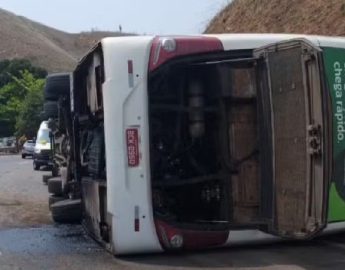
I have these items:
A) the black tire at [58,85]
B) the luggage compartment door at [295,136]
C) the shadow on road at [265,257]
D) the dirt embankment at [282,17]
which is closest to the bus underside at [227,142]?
the luggage compartment door at [295,136]

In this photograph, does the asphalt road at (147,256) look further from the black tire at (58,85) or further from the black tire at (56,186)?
the black tire at (58,85)

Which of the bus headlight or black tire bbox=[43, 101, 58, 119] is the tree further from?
Result: the bus headlight

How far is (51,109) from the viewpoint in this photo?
13.7 metres

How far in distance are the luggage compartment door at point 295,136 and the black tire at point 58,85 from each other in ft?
16.1

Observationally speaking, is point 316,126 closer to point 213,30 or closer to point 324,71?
point 324,71

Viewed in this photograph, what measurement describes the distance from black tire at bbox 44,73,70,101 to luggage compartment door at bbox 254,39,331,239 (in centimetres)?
492

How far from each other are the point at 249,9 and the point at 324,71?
16.0m

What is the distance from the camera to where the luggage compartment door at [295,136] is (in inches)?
284

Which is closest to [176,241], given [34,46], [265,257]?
[265,257]

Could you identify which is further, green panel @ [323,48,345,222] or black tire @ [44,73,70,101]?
black tire @ [44,73,70,101]

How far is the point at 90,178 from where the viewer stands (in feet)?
31.8

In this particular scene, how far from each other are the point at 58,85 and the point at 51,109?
1217 mm

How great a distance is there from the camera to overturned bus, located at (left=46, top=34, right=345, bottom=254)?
7371 millimetres

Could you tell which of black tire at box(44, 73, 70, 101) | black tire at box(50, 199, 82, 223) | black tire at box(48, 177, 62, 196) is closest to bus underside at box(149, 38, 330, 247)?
black tire at box(50, 199, 82, 223)
